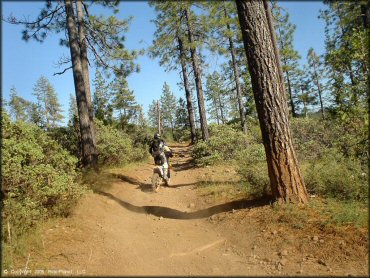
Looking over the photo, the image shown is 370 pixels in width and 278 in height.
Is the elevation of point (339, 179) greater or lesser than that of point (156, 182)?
lesser

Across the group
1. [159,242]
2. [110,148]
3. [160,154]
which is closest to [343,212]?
[159,242]

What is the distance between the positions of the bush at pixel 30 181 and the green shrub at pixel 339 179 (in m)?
5.90

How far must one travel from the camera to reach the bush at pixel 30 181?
6.31 metres

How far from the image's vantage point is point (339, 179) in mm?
6918

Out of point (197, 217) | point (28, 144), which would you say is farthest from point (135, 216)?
point (28, 144)

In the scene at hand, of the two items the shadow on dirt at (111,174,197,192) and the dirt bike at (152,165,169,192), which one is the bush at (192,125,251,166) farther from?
the dirt bike at (152,165,169,192)

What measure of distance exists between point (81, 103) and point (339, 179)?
9.54 m

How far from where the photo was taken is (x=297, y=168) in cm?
673

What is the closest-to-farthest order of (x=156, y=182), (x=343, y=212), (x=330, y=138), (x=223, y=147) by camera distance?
(x=343, y=212)
(x=156, y=182)
(x=330, y=138)
(x=223, y=147)

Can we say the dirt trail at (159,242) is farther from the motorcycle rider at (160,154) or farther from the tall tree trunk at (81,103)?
the tall tree trunk at (81,103)

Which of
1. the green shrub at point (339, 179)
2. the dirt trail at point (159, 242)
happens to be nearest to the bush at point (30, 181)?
the dirt trail at point (159, 242)

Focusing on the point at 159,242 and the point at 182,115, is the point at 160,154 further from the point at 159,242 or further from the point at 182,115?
the point at 182,115

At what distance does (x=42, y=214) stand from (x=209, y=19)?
15035 mm

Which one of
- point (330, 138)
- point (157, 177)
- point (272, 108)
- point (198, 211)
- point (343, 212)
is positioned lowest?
point (198, 211)
